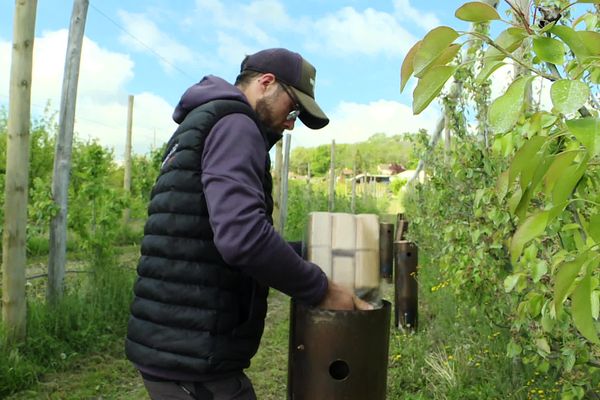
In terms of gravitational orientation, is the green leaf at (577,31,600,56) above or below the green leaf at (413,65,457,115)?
above

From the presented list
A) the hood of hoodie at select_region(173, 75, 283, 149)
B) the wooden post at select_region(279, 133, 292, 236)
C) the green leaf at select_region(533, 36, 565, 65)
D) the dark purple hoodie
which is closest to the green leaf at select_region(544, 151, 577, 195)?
the green leaf at select_region(533, 36, 565, 65)

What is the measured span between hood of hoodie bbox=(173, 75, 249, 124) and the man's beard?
4.3 inches

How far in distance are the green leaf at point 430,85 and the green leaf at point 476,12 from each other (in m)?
0.07

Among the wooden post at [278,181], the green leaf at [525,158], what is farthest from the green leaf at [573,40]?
the wooden post at [278,181]

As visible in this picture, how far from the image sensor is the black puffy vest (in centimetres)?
169

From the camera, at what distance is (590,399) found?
9.09 feet

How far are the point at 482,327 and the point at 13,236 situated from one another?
3699mm

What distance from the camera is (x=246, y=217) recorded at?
5.08 feet

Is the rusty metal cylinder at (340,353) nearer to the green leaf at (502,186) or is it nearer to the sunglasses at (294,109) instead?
the sunglasses at (294,109)

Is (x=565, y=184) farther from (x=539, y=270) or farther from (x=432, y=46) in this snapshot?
(x=539, y=270)

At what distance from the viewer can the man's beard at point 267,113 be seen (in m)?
1.89

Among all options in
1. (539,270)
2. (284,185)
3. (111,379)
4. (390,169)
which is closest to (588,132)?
(539,270)

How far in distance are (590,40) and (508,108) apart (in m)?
0.14

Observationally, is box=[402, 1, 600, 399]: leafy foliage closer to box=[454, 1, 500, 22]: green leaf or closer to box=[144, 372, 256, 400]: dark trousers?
box=[454, 1, 500, 22]: green leaf
